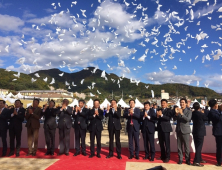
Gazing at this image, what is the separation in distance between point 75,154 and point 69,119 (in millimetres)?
1186

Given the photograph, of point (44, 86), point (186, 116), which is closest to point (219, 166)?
point (186, 116)

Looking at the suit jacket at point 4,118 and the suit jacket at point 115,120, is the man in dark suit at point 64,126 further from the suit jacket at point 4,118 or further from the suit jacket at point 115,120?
the suit jacket at point 4,118

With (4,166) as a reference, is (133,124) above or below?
above

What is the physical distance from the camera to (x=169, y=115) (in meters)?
5.77

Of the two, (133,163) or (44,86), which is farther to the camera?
(44,86)

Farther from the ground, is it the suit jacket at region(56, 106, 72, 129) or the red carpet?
the suit jacket at region(56, 106, 72, 129)

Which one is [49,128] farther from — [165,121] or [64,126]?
[165,121]

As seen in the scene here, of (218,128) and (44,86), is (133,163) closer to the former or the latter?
(218,128)

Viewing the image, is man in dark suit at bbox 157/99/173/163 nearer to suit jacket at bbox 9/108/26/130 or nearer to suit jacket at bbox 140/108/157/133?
suit jacket at bbox 140/108/157/133

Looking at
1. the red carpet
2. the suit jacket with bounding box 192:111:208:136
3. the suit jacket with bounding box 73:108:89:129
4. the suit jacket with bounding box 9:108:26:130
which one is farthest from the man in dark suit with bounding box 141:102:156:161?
the suit jacket with bounding box 9:108:26:130

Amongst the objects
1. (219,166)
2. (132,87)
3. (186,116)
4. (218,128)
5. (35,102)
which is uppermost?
(132,87)

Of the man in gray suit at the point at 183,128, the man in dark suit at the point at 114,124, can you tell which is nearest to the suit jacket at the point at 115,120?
the man in dark suit at the point at 114,124

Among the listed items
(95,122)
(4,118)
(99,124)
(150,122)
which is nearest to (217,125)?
(150,122)

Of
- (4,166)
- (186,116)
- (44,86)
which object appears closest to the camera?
(4,166)
